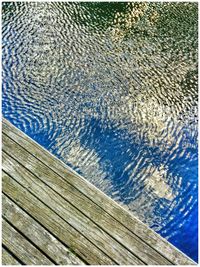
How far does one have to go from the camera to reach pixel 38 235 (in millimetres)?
1832

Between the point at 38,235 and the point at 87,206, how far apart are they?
30 centimetres

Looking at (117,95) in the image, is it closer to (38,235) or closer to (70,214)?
(70,214)

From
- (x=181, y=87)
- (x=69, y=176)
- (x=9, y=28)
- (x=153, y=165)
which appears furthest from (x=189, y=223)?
(x=9, y=28)

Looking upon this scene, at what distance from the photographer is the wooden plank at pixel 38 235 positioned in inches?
69.5

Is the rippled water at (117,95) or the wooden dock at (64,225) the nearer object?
the wooden dock at (64,225)

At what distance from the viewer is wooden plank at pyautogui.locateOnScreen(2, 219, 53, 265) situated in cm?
174

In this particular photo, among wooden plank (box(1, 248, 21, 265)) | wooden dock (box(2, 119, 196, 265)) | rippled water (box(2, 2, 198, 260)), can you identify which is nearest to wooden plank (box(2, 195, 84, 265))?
wooden dock (box(2, 119, 196, 265))

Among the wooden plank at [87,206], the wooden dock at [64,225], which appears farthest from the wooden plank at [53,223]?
the wooden plank at [87,206]

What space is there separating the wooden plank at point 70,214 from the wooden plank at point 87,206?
2cm

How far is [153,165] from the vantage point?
3.62m

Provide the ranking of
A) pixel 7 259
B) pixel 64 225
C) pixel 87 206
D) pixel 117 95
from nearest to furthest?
pixel 7 259
pixel 64 225
pixel 87 206
pixel 117 95

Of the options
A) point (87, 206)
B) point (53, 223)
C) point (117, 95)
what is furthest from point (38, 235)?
point (117, 95)

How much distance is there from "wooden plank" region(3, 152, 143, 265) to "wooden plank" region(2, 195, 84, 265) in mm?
120

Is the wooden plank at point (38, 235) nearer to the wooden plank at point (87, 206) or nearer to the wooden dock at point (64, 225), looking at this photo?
the wooden dock at point (64, 225)
